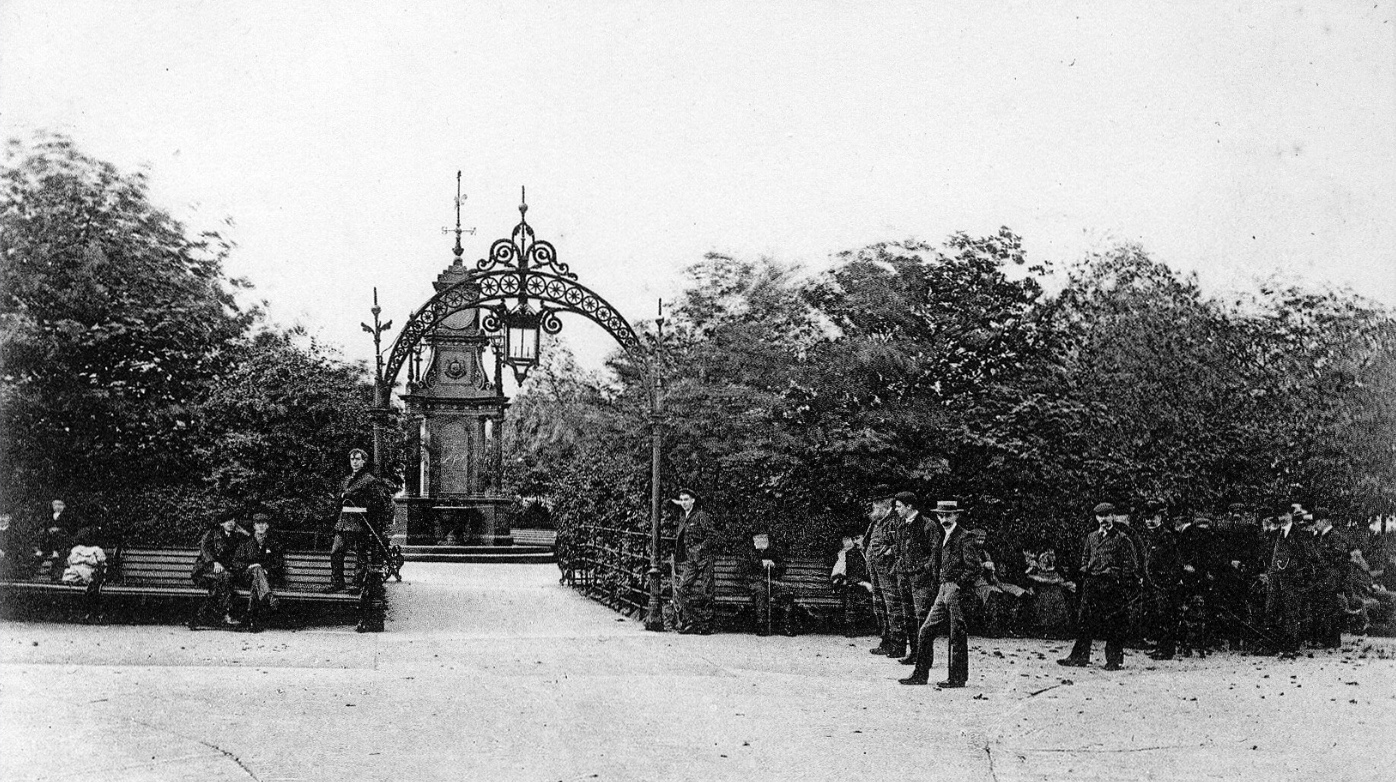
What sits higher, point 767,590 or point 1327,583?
point 1327,583

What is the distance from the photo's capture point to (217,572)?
1240 centimetres

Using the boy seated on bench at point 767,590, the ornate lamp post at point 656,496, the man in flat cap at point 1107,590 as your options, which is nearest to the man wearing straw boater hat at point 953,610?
the man in flat cap at point 1107,590

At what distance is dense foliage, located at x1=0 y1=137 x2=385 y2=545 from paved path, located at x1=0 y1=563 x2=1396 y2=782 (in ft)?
7.38

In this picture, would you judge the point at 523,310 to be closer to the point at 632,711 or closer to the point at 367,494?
the point at 367,494

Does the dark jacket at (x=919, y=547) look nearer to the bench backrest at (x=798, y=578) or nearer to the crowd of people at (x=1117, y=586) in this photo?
the crowd of people at (x=1117, y=586)

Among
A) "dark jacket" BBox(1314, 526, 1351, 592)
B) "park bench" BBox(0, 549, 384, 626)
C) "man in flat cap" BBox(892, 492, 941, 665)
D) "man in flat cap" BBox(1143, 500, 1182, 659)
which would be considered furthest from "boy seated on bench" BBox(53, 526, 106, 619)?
"dark jacket" BBox(1314, 526, 1351, 592)

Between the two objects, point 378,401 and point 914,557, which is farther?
point 378,401

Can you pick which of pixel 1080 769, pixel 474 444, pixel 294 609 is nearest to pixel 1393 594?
pixel 1080 769

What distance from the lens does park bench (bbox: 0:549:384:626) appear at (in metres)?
12.4

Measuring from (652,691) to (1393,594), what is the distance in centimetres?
1214

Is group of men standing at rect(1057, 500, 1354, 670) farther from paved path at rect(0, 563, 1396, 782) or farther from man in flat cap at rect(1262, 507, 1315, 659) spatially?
paved path at rect(0, 563, 1396, 782)

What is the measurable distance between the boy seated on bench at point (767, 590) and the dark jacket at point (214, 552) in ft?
18.8

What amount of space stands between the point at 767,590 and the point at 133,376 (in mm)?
7570

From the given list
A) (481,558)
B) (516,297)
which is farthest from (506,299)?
(481,558)
